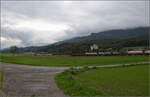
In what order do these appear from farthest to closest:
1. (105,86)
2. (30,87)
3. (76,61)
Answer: (76,61)
(105,86)
(30,87)

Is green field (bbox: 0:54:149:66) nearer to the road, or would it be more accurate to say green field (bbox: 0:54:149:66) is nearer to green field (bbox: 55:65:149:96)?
the road

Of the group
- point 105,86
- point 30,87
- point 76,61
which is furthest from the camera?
point 76,61

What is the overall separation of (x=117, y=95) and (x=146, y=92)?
7.80 ft

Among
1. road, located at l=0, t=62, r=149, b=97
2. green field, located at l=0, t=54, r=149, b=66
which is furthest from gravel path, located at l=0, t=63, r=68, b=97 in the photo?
green field, located at l=0, t=54, r=149, b=66

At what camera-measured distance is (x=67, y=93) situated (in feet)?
34.7

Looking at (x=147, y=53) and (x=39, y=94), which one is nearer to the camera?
(x=39, y=94)

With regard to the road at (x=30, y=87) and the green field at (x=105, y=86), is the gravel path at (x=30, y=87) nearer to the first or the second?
the road at (x=30, y=87)

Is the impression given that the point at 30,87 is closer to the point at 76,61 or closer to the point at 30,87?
the point at 30,87

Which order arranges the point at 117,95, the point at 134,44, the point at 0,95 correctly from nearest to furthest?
the point at 0,95 → the point at 117,95 → the point at 134,44

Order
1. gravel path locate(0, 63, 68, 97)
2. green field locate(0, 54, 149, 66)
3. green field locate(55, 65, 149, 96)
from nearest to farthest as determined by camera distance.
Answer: gravel path locate(0, 63, 68, 97) → green field locate(55, 65, 149, 96) → green field locate(0, 54, 149, 66)

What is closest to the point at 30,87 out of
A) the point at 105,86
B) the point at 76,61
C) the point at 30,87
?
the point at 30,87

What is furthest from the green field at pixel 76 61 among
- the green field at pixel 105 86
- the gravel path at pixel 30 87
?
the green field at pixel 105 86

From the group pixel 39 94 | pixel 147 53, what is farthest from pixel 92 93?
pixel 147 53

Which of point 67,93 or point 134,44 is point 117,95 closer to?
point 67,93
